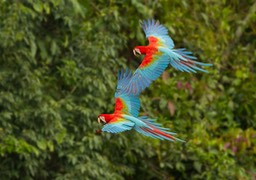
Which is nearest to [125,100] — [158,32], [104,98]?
[158,32]

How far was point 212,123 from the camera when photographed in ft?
17.7

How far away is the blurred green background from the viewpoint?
453 cm

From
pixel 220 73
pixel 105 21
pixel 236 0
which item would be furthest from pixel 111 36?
pixel 236 0

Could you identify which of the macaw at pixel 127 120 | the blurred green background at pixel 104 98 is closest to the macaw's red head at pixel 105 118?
the macaw at pixel 127 120

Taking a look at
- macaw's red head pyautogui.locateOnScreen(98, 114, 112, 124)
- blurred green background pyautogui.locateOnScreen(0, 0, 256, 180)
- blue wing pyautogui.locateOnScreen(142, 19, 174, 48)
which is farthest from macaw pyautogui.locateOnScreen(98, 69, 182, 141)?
blurred green background pyautogui.locateOnScreen(0, 0, 256, 180)

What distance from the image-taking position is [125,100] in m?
2.39

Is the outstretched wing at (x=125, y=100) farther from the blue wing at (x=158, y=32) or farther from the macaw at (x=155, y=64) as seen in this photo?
the blue wing at (x=158, y=32)

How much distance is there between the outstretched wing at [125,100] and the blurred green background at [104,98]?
1.97 metres

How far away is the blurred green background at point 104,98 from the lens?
4.53 m

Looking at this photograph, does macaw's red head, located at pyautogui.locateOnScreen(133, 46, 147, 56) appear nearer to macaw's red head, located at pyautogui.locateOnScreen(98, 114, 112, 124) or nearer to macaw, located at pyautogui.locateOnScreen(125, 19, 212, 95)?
macaw, located at pyautogui.locateOnScreen(125, 19, 212, 95)

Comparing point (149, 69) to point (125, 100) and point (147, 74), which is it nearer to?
point (147, 74)

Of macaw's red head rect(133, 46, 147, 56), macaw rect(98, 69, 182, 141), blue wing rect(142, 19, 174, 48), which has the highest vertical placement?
blue wing rect(142, 19, 174, 48)

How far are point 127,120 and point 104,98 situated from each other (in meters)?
A: 2.62

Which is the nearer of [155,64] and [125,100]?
[155,64]
